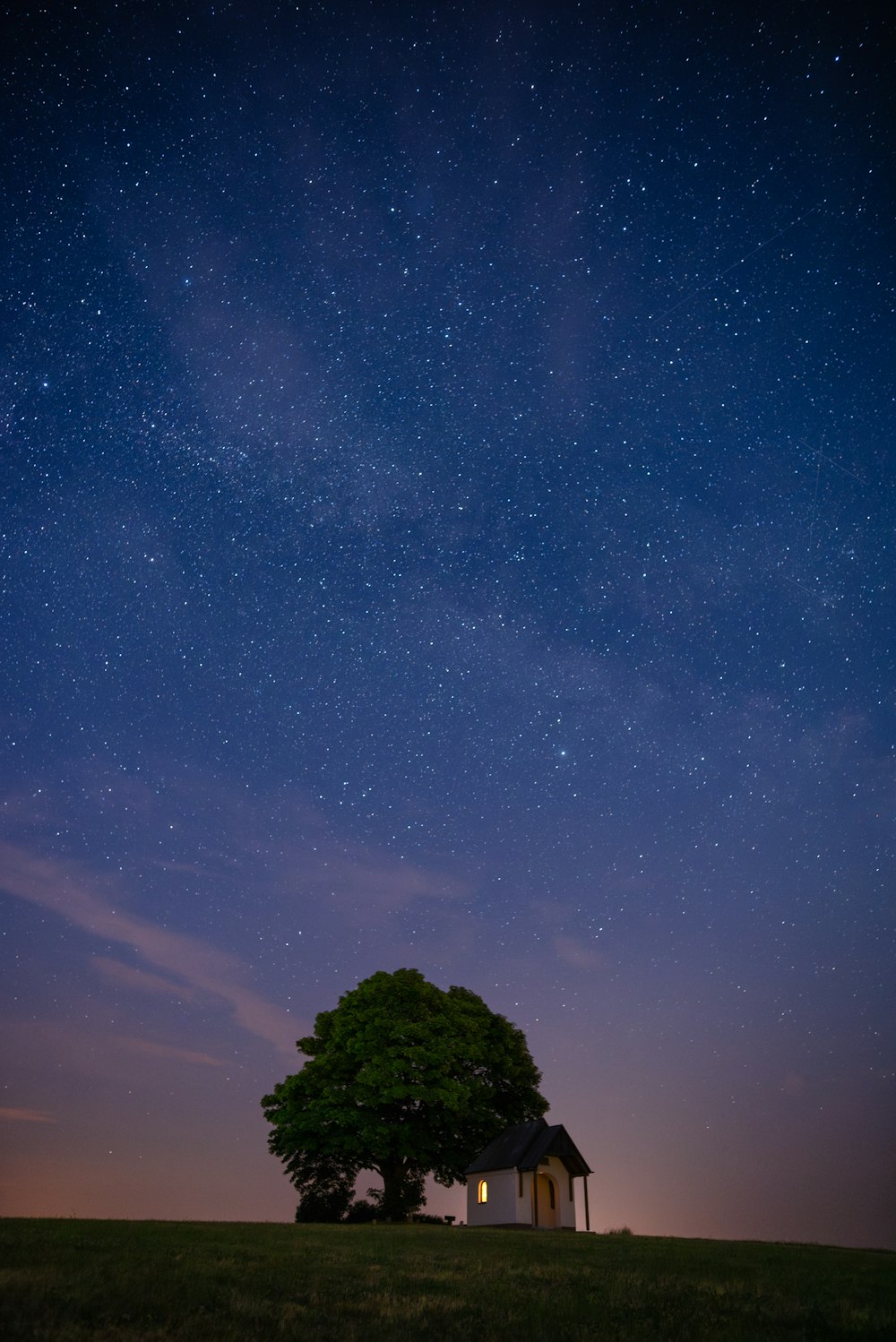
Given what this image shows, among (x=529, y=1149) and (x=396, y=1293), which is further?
(x=529, y=1149)

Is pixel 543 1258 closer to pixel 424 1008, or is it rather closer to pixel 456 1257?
pixel 456 1257

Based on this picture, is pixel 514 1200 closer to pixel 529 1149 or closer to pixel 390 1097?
pixel 529 1149

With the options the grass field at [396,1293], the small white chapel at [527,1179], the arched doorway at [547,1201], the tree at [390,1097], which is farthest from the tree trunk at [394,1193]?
the grass field at [396,1293]

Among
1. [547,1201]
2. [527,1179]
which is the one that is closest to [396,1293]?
[527,1179]

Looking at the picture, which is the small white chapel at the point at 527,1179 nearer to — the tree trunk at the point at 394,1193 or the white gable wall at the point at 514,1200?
the white gable wall at the point at 514,1200

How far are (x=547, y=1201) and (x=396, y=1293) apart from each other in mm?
32964

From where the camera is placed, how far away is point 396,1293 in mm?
12820

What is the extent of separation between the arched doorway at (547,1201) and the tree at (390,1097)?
334 cm

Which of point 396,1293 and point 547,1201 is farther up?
point 396,1293

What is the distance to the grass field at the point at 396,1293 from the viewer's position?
10.2 m

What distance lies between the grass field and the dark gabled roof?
1982 cm

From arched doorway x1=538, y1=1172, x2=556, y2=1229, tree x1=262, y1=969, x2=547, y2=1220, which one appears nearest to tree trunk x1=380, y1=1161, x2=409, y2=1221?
tree x1=262, y1=969, x2=547, y2=1220

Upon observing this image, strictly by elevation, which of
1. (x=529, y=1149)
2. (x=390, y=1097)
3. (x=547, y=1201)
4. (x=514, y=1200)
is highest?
(x=390, y=1097)

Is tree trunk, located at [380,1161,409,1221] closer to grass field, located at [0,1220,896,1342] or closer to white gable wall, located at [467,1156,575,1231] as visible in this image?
white gable wall, located at [467,1156,575,1231]
